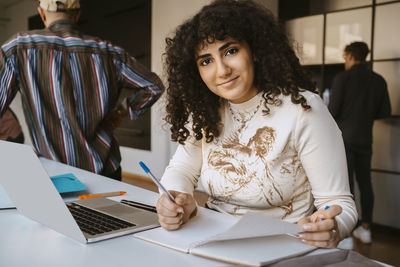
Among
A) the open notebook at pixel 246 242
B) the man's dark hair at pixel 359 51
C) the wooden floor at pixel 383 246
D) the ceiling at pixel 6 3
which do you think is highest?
the ceiling at pixel 6 3

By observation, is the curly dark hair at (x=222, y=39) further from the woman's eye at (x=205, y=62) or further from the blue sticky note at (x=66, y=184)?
the blue sticky note at (x=66, y=184)

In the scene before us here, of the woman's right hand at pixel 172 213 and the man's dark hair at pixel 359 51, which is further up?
the man's dark hair at pixel 359 51

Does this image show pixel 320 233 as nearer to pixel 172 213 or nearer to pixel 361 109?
pixel 172 213

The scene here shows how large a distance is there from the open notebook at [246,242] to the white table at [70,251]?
2 cm

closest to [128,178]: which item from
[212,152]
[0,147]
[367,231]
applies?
[367,231]

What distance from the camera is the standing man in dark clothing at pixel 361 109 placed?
2.86m

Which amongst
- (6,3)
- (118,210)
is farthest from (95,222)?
(6,3)

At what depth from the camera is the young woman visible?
97 centimetres

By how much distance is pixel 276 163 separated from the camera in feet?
3.36

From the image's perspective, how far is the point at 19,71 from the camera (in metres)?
1.59

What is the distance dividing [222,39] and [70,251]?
2.17 feet

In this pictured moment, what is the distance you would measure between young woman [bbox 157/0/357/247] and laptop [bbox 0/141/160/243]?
0.13m

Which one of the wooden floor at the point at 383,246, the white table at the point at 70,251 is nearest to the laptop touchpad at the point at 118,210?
the white table at the point at 70,251

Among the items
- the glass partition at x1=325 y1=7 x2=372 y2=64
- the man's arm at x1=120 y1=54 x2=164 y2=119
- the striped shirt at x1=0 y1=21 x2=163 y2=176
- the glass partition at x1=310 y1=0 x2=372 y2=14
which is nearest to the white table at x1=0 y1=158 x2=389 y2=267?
the striped shirt at x1=0 y1=21 x2=163 y2=176
